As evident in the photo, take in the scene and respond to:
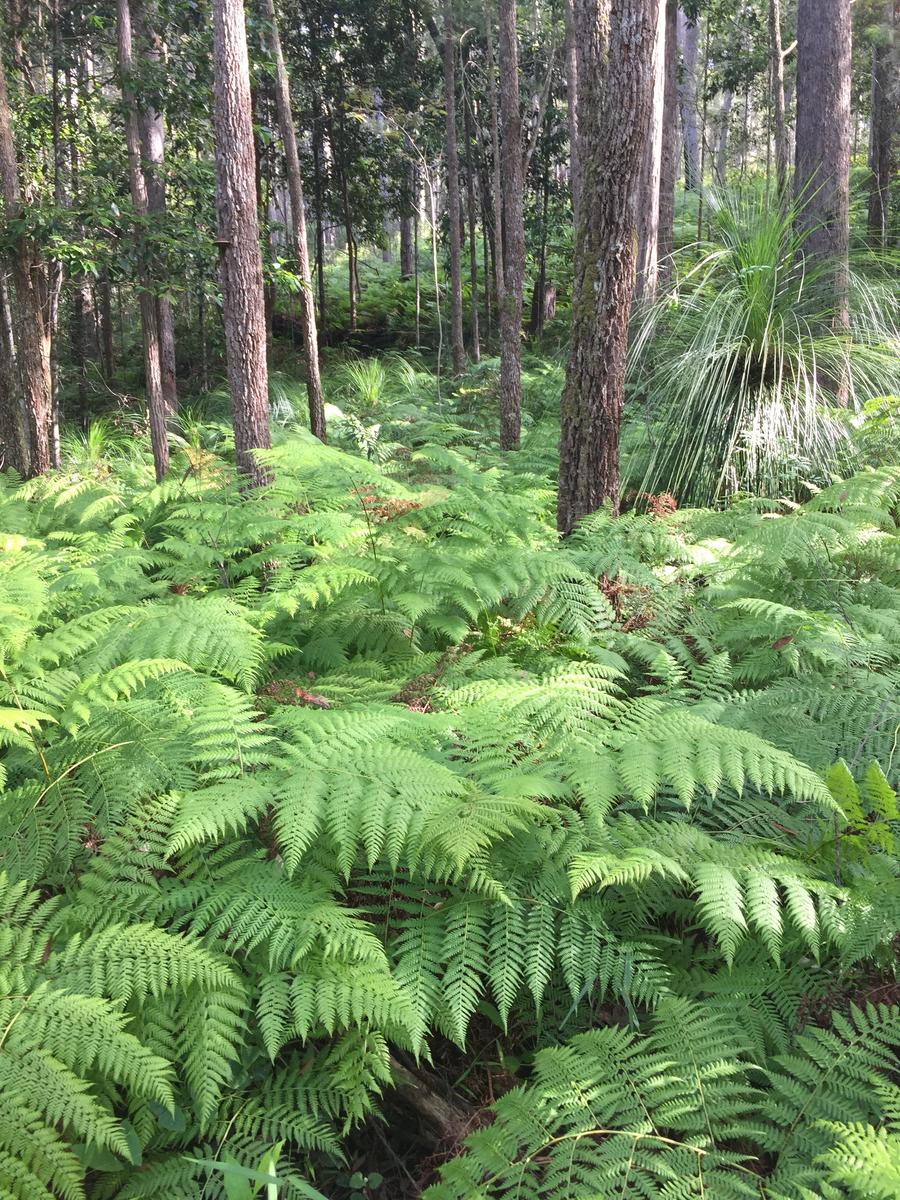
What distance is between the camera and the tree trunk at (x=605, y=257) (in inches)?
146

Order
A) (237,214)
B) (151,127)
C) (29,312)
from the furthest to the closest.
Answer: (151,127), (29,312), (237,214)

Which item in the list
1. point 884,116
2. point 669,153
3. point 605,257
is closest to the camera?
point 605,257

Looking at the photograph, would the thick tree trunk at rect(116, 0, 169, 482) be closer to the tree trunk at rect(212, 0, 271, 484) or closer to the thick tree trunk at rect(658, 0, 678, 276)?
the tree trunk at rect(212, 0, 271, 484)

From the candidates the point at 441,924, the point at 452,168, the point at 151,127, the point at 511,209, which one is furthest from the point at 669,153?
the point at 441,924

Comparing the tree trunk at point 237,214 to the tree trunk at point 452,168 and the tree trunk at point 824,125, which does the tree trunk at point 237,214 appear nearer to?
the tree trunk at point 824,125

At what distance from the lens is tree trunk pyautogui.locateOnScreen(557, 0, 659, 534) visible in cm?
372

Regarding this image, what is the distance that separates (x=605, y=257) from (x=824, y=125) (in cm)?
477

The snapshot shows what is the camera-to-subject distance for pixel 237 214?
5.11 meters

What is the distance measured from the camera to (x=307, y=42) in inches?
596

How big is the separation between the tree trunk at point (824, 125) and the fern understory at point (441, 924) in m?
5.57

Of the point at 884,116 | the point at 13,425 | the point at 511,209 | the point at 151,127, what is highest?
the point at 884,116

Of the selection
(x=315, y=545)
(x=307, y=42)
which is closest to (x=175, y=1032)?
(x=315, y=545)

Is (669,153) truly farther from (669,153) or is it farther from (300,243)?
(300,243)

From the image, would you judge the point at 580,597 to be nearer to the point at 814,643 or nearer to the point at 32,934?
the point at 814,643
